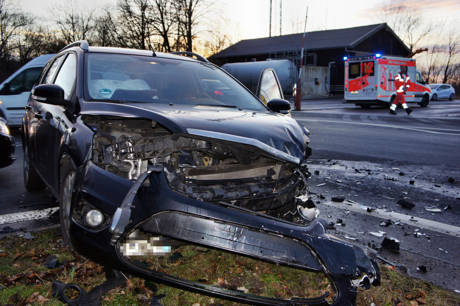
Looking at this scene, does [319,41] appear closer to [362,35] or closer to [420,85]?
[362,35]

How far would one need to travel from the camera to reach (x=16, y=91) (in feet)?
33.6

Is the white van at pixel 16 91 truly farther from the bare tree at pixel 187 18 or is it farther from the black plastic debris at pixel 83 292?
the bare tree at pixel 187 18

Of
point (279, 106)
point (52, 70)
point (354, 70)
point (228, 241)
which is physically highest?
point (354, 70)

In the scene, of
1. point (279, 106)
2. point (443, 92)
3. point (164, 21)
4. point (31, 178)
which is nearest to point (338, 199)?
point (279, 106)

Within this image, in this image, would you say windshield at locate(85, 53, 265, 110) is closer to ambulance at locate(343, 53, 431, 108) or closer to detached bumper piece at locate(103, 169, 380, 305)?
detached bumper piece at locate(103, 169, 380, 305)

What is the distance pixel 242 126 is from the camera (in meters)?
2.67

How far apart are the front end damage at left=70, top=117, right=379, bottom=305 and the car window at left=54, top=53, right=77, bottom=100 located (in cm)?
102

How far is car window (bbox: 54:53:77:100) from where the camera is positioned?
11.2 feet

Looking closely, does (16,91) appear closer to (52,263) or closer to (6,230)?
(6,230)

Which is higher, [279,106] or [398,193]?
[279,106]

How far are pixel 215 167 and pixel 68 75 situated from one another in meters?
1.97

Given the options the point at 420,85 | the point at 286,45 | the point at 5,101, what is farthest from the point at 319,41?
the point at 5,101

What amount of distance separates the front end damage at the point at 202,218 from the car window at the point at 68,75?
1024 millimetres

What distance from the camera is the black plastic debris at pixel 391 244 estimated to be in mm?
3457
